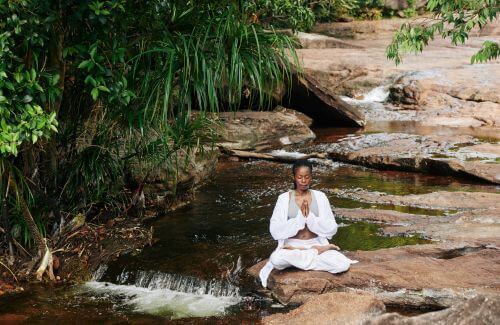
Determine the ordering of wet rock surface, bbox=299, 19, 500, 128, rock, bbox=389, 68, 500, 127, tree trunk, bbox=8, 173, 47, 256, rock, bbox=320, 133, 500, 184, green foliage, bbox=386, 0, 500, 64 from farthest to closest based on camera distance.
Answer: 1. wet rock surface, bbox=299, 19, 500, 128
2. rock, bbox=389, 68, 500, 127
3. rock, bbox=320, 133, 500, 184
4. tree trunk, bbox=8, 173, 47, 256
5. green foliage, bbox=386, 0, 500, 64

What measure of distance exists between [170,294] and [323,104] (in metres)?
8.82

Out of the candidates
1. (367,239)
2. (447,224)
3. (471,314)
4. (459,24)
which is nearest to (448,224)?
(447,224)

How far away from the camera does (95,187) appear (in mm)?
6801

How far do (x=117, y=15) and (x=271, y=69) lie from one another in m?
1.44

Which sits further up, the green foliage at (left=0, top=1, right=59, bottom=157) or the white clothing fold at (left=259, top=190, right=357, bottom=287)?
the green foliage at (left=0, top=1, right=59, bottom=157)

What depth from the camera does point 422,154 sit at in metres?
10.4

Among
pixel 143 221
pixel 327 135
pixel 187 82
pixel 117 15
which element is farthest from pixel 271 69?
pixel 327 135

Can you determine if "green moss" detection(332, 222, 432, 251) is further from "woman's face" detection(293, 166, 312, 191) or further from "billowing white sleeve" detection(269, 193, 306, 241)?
"woman's face" detection(293, 166, 312, 191)

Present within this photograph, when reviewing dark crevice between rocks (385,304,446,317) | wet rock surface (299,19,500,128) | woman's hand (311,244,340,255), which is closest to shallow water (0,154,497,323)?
woman's hand (311,244,340,255)

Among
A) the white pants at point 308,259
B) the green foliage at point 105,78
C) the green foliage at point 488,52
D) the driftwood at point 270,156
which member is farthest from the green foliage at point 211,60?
the driftwood at point 270,156

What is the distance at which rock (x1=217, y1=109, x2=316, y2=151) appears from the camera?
38.8 feet

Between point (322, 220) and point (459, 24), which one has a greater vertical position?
point (459, 24)

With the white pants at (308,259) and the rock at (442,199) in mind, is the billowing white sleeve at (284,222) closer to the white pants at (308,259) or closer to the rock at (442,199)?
the white pants at (308,259)

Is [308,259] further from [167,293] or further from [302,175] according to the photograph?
[167,293]
